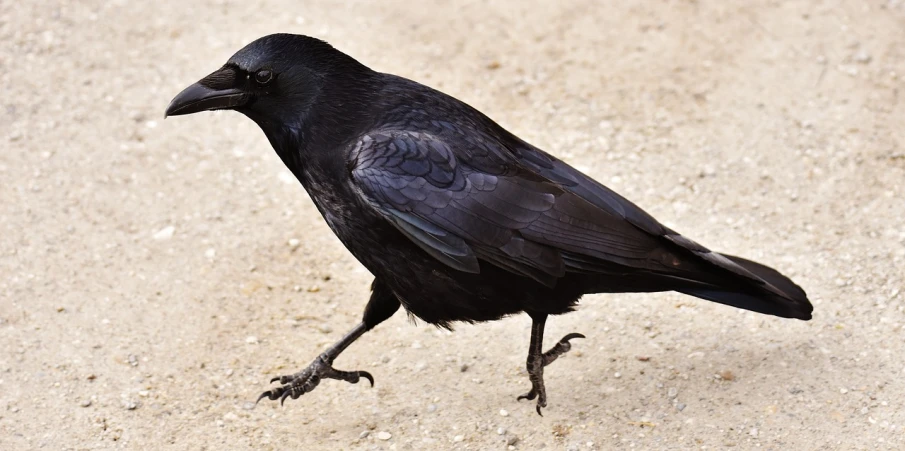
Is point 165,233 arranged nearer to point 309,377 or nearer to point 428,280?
point 309,377

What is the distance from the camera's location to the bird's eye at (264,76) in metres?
4.12

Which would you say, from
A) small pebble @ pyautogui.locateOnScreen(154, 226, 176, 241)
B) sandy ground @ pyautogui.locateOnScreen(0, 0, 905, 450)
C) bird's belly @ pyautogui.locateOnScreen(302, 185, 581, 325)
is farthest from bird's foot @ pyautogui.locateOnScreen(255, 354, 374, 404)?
small pebble @ pyautogui.locateOnScreen(154, 226, 176, 241)

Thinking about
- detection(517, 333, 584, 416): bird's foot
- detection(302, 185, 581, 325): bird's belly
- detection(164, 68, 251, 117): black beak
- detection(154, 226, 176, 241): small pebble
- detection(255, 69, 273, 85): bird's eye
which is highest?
detection(255, 69, 273, 85): bird's eye

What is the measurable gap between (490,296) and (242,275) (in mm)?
1923

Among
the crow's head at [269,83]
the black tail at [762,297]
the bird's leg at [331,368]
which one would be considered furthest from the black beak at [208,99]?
the black tail at [762,297]

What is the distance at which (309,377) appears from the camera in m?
4.65

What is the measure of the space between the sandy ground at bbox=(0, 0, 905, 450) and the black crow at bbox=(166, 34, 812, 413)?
563 mm

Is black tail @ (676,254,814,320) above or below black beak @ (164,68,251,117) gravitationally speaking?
below

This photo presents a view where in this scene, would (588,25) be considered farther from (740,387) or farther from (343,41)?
(740,387)

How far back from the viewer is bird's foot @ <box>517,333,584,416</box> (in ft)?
14.9

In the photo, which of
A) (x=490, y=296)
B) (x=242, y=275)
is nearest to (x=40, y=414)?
(x=242, y=275)

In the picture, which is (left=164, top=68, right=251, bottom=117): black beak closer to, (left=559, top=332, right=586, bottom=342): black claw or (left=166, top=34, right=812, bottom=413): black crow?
(left=166, top=34, right=812, bottom=413): black crow

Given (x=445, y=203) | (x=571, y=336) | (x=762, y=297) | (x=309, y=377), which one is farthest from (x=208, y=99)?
(x=762, y=297)

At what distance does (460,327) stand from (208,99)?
6.15ft
